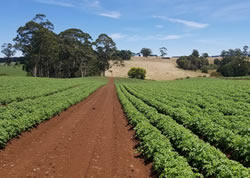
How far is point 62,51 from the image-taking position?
74.1 meters

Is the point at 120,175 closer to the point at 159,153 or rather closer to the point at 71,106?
the point at 159,153

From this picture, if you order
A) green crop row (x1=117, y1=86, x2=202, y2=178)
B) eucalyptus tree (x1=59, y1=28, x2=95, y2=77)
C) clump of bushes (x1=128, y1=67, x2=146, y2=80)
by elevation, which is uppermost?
eucalyptus tree (x1=59, y1=28, x2=95, y2=77)

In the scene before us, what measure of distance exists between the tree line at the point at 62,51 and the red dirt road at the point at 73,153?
54978 millimetres

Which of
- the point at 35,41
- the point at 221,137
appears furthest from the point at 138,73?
the point at 221,137

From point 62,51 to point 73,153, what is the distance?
2775 inches

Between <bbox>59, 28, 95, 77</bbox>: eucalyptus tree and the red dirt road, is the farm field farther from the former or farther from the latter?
<bbox>59, 28, 95, 77</bbox>: eucalyptus tree

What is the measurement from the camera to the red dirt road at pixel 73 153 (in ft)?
22.9

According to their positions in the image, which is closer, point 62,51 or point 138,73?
point 62,51

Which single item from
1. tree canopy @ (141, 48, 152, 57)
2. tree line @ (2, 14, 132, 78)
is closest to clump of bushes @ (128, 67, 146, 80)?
tree line @ (2, 14, 132, 78)

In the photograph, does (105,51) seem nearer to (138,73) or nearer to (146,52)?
(138,73)

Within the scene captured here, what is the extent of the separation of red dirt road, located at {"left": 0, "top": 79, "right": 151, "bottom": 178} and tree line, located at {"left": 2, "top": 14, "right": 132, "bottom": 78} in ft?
180

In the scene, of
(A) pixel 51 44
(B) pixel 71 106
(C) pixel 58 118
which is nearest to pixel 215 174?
(C) pixel 58 118

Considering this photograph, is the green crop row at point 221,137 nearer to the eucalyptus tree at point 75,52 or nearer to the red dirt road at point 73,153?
the red dirt road at point 73,153

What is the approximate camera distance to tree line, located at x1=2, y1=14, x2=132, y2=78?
6088 cm
